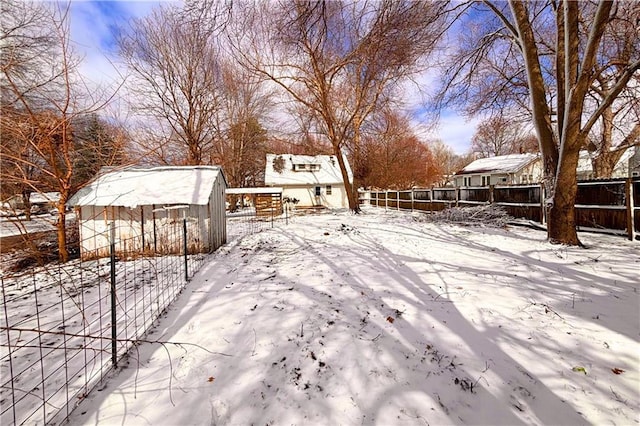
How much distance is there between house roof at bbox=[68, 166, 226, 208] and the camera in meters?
7.50

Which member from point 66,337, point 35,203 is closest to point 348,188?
point 35,203

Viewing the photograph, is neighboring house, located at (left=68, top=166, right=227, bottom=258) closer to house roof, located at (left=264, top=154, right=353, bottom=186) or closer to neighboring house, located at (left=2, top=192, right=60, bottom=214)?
neighboring house, located at (left=2, top=192, right=60, bottom=214)

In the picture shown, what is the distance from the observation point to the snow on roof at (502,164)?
25.4m

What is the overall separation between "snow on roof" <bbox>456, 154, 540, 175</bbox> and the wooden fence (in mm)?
16456

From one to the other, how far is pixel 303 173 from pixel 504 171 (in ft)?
64.5

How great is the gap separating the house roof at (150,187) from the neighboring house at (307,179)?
48.8ft

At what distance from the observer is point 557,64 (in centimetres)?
626

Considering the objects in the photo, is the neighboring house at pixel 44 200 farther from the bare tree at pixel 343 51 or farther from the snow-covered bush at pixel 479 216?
the snow-covered bush at pixel 479 216

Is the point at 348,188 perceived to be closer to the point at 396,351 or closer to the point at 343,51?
the point at 343,51

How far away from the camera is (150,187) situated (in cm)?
797

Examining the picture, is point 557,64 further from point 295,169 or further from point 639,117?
point 295,169

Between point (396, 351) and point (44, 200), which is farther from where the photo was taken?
point (44, 200)

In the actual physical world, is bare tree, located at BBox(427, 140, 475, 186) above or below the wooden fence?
above

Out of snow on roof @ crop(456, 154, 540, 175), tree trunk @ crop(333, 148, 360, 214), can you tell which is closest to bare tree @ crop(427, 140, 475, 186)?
snow on roof @ crop(456, 154, 540, 175)
